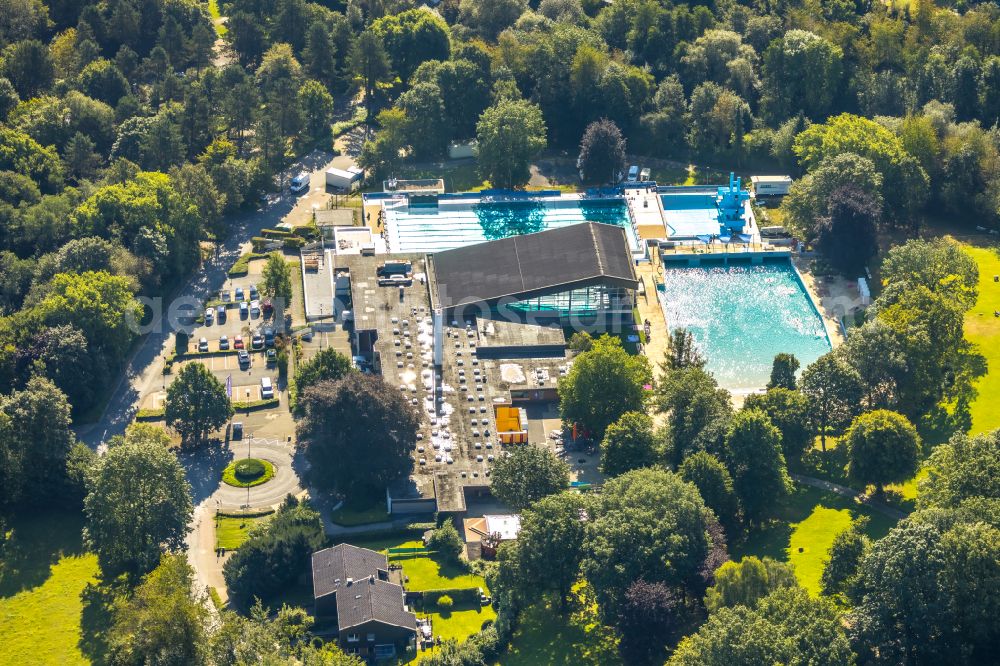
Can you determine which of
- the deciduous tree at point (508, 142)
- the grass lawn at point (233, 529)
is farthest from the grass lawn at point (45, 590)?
the deciduous tree at point (508, 142)

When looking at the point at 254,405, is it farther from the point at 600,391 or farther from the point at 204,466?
the point at 600,391

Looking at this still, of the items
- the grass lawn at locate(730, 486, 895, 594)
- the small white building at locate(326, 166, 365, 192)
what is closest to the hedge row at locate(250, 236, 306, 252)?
the small white building at locate(326, 166, 365, 192)

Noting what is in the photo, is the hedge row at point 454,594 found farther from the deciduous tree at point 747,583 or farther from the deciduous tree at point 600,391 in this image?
the deciduous tree at point 747,583

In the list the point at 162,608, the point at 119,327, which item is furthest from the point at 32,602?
the point at 119,327

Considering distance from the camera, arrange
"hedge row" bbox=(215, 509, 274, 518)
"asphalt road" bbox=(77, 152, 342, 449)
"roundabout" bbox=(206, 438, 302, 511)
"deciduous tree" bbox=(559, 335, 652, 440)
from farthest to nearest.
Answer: "asphalt road" bbox=(77, 152, 342, 449) < "deciduous tree" bbox=(559, 335, 652, 440) < "roundabout" bbox=(206, 438, 302, 511) < "hedge row" bbox=(215, 509, 274, 518)

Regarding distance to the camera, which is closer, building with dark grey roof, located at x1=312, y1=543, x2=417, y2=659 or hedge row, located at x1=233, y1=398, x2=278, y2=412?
building with dark grey roof, located at x1=312, y1=543, x2=417, y2=659

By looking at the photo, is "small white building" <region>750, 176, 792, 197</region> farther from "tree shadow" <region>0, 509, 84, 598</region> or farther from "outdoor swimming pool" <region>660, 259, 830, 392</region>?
"tree shadow" <region>0, 509, 84, 598</region>

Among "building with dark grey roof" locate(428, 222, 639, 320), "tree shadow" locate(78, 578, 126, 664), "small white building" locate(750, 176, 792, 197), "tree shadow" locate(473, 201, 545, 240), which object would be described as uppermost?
"small white building" locate(750, 176, 792, 197)
